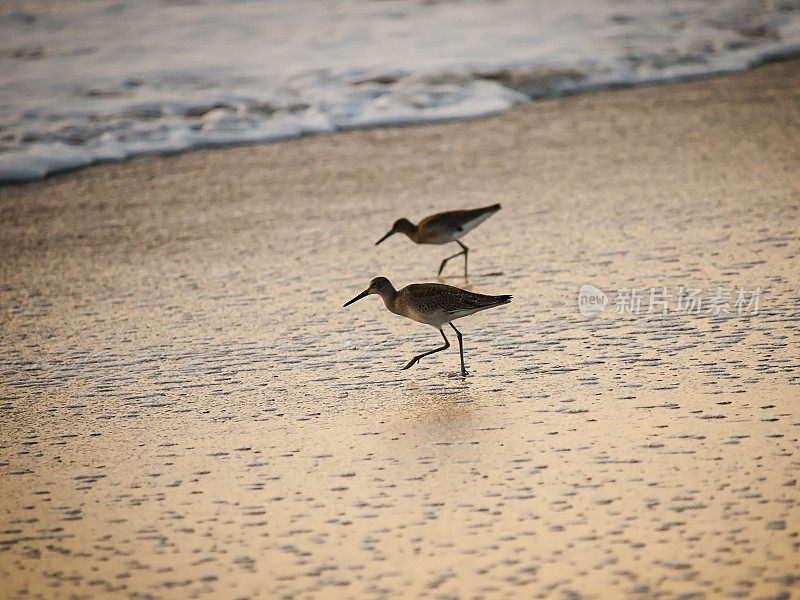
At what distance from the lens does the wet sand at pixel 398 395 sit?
2.32m

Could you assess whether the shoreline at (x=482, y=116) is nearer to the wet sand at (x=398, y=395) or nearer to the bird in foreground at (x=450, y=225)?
the wet sand at (x=398, y=395)

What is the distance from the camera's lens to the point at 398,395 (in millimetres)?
3400

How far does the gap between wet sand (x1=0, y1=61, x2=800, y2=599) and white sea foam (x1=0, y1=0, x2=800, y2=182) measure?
7.10ft

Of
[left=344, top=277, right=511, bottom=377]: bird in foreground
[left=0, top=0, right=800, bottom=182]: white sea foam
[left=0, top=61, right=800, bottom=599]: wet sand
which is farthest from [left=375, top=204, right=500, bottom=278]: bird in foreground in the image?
[left=0, top=0, right=800, bottom=182]: white sea foam

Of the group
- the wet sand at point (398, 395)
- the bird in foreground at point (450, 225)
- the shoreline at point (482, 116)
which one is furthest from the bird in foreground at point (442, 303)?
the shoreline at point (482, 116)

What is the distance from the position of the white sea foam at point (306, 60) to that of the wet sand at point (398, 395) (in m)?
2.16

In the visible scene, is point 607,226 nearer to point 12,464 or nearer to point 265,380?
point 265,380

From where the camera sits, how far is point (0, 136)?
333 inches

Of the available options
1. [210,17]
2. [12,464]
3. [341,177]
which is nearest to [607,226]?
[341,177]

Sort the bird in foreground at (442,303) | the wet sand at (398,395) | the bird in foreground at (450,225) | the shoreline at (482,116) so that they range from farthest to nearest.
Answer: the shoreline at (482,116)
the bird in foreground at (450,225)
the bird in foreground at (442,303)
the wet sand at (398,395)

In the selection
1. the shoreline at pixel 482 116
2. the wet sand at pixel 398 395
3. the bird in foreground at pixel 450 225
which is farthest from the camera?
the shoreline at pixel 482 116

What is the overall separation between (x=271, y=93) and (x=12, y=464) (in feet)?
24.7

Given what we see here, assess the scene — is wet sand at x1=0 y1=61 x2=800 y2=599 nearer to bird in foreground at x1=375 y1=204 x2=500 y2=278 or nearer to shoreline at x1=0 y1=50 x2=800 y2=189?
bird in foreground at x1=375 y1=204 x2=500 y2=278

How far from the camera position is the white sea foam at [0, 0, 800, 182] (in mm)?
8742
